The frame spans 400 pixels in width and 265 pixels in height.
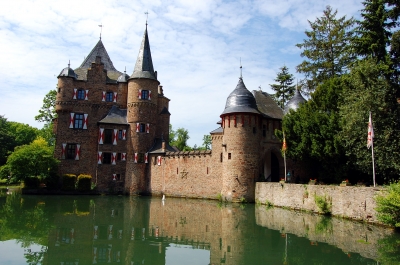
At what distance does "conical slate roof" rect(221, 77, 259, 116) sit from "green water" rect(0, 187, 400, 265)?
9.12 m

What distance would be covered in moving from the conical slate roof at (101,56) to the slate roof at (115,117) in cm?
535

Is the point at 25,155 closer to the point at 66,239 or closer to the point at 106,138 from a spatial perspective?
the point at 106,138

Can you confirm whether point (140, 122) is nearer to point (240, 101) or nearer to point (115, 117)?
point (115, 117)

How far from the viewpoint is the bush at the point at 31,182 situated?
2844 cm

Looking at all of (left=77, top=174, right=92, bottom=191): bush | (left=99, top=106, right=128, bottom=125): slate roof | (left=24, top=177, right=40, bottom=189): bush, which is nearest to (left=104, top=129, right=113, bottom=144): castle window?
(left=99, top=106, right=128, bottom=125): slate roof

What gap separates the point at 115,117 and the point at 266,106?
519 inches

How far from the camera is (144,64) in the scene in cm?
3152

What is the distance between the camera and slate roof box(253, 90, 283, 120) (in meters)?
25.7

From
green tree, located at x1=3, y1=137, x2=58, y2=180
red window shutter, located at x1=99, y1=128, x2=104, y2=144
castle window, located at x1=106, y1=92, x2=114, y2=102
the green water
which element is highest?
castle window, located at x1=106, y1=92, x2=114, y2=102

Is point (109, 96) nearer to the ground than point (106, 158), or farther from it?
farther from it

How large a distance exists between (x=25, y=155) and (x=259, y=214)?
20142 mm

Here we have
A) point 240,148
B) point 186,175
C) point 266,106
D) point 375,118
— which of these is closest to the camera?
point 375,118

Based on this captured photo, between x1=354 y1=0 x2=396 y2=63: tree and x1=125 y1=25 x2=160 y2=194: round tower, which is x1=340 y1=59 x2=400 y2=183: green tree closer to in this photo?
A: x1=354 y1=0 x2=396 y2=63: tree

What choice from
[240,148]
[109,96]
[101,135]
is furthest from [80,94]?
[240,148]
